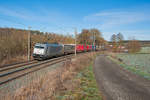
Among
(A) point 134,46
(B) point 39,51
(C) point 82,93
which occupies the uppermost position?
(A) point 134,46

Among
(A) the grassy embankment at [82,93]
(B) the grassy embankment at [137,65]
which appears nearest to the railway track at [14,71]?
(A) the grassy embankment at [82,93]

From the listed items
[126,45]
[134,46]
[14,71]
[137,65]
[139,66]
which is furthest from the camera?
[126,45]

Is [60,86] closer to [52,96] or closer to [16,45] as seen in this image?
[52,96]

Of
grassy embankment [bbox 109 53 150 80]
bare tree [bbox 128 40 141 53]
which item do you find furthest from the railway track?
bare tree [bbox 128 40 141 53]

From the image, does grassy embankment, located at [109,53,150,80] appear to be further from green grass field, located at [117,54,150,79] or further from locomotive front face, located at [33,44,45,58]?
locomotive front face, located at [33,44,45,58]

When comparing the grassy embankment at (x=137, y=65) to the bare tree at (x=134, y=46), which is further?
the bare tree at (x=134, y=46)

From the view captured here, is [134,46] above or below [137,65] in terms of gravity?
above

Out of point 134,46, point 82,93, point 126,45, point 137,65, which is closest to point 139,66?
point 137,65

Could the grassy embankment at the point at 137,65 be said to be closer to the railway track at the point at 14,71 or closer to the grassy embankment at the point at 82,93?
the grassy embankment at the point at 82,93

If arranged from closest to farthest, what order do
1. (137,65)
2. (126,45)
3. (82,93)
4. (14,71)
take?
(82,93)
(14,71)
(137,65)
(126,45)

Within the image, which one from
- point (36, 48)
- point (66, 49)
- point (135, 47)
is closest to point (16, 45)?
point (36, 48)

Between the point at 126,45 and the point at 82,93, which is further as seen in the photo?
the point at 126,45

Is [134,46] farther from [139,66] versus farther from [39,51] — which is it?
[39,51]

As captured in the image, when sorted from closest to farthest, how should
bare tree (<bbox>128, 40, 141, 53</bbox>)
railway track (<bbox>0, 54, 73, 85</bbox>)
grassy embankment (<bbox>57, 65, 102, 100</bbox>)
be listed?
1. grassy embankment (<bbox>57, 65, 102, 100</bbox>)
2. railway track (<bbox>0, 54, 73, 85</bbox>)
3. bare tree (<bbox>128, 40, 141, 53</bbox>)
